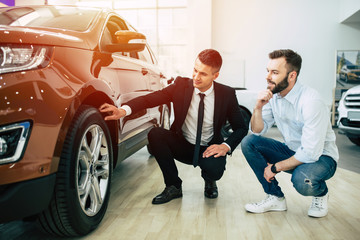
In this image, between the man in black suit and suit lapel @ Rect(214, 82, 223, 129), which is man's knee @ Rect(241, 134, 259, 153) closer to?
the man in black suit

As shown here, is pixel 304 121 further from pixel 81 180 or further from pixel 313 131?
pixel 81 180

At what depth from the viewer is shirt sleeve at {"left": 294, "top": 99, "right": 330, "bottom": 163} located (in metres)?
1.74

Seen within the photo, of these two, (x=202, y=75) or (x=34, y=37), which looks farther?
(x=202, y=75)

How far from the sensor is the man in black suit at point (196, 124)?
2.10 metres

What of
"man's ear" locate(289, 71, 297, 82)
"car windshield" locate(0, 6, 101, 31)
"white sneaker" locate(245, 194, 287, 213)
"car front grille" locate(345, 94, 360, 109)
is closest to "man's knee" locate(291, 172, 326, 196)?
"white sneaker" locate(245, 194, 287, 213)

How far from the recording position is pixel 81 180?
5.25 ft

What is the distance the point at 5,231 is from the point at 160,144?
3.41 ft

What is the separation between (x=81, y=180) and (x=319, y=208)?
1.42 meters

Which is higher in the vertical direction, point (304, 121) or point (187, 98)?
point (187, 98)

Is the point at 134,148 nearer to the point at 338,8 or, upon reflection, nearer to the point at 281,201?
the point at 281,201

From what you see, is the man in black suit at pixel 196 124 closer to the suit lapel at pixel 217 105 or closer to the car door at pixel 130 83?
the suit lapel at pixel 217 105

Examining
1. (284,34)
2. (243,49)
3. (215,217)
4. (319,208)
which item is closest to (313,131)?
(319,208)

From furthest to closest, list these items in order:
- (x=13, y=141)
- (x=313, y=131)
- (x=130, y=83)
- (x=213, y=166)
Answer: (x=130, y=83) < (x=213, y=166) < (x=313, y=131) < (x=13, y=141)

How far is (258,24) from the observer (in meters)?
8.43
